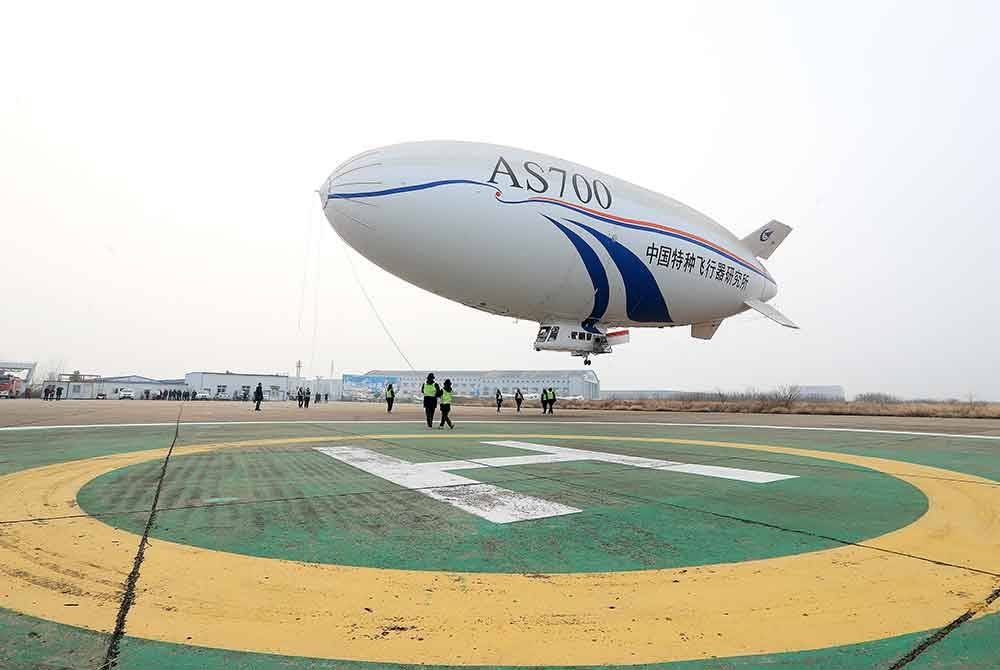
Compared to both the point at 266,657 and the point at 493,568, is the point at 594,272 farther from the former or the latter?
the point at 266,657

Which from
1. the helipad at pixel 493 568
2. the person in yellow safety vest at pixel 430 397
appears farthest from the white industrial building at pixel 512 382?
the helipad at pixel 493 568

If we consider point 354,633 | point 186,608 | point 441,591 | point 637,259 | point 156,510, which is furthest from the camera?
point 637,259

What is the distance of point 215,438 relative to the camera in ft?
36.3

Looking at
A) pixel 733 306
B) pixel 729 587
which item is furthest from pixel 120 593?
pixel 733 306

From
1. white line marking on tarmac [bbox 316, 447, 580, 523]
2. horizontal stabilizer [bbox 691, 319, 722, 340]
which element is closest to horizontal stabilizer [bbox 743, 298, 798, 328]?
horizontal stabilizer [bbox 691, 319, 722, 340]

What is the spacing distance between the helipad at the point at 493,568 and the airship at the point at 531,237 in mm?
7670

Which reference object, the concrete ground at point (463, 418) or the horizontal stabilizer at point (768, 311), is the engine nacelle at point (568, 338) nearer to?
the concrete ground at point (463, 418)

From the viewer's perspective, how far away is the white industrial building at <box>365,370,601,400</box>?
110 meters

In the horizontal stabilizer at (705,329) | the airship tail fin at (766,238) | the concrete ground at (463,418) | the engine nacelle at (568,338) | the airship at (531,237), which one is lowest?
the concrete ground at (463,418)

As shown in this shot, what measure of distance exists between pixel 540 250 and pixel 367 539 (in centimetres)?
1122

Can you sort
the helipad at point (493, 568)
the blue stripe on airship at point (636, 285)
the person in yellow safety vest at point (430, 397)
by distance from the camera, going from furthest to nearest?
the blue stripe on airship at point (636, 285)
the person in yellow safety vest at point (430, 397)
the helipad at point (493, 568)

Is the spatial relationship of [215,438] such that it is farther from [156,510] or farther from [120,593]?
[120,593]

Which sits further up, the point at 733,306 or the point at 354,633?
the point at 733,306

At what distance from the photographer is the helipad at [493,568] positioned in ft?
7.05
